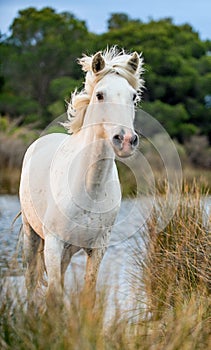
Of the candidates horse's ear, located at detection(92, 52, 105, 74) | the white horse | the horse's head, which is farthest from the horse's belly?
horse's ear, located at detection(92, 52, 105, 74)

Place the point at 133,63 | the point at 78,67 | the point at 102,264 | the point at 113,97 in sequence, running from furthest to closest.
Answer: the point at 78,67, the point at 102,264, the point at 133,63, the point at 113,97

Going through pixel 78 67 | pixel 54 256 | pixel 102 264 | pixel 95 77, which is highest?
pixel 78 67

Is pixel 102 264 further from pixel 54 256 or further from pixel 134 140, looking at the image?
pixel 134 140

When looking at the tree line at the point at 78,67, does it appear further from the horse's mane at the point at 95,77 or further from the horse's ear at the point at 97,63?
the horse's ear at the point at 97,63

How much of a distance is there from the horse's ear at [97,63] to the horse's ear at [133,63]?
0.20 m

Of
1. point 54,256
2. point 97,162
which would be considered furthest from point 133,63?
point 54,256

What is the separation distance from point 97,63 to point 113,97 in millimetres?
320

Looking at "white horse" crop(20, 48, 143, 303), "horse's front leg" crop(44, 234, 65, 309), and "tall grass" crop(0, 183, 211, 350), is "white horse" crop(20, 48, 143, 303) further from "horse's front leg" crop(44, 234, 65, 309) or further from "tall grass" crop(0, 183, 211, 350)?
"tall grass" crop(0, 183, 211, 350)

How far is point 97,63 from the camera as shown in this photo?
183 inches

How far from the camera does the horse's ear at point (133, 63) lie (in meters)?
4.74

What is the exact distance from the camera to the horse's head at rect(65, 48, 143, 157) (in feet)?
14.0

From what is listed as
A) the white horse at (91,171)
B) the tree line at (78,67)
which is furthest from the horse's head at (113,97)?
the tree line at (78,67)

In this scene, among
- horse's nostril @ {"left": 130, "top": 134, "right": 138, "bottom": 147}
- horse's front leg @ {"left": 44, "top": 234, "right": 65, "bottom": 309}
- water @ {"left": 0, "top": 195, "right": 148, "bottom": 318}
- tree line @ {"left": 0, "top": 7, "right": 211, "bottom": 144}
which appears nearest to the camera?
water @ {"left": 0, "top": 195, "right": 148, "bottom": 318}

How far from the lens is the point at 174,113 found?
31.6 metres
